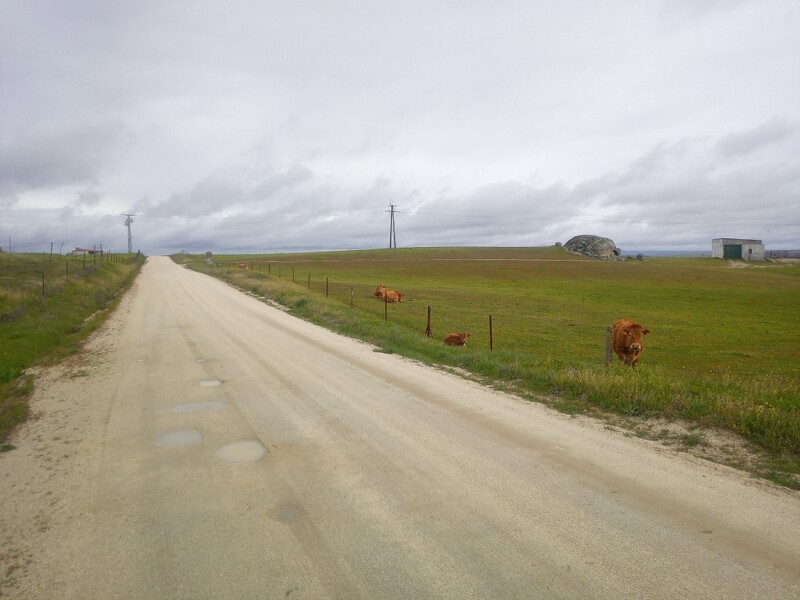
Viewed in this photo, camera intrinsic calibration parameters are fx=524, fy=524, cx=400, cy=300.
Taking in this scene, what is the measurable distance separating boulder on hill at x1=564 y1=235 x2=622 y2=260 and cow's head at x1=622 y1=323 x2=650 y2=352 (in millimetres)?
102489

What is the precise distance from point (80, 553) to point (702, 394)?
8.38 metres

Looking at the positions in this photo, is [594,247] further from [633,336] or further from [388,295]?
[633,336]

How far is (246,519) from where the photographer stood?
180 inches

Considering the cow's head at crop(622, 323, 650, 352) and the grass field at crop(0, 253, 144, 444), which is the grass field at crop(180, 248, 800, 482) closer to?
the cow's head at crop(622, 323, 650, 352)

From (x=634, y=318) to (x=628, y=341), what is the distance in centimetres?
1685

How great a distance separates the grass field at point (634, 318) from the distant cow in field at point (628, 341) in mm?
727

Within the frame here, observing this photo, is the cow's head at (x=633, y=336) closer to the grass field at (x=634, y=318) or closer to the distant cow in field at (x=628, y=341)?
the distant cow in field at (x=628, y=341)

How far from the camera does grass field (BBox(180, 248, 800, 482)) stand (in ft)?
26.1

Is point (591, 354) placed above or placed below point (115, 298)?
below

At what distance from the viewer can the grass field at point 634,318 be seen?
26.1 feet

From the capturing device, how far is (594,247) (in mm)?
116688

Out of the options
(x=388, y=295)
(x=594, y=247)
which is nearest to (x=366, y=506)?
(x=388, y=295)

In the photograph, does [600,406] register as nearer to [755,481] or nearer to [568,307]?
[755,481]

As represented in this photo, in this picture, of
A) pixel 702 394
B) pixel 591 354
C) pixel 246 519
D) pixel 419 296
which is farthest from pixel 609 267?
pixel 246 519
